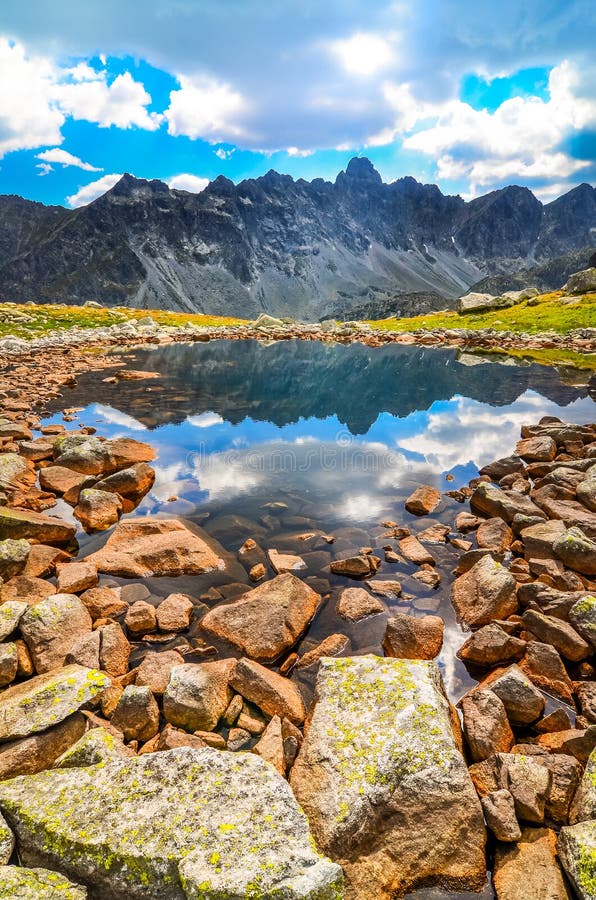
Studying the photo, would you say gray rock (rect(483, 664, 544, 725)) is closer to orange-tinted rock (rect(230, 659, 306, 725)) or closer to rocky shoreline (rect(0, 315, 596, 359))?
orange-tinted rock (rect(230, 659, 306, 725))

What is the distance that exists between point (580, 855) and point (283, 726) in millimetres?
4135

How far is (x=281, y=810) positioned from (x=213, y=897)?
1.11 meters

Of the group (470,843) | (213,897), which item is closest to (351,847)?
(470,843)

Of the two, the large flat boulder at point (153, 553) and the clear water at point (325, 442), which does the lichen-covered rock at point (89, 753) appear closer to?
the clear water at point (325, 442)

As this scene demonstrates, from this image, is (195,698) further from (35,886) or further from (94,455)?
(94,455)

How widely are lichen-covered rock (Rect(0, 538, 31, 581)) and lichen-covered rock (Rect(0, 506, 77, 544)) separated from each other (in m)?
1.74

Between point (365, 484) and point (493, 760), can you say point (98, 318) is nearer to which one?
point (365, 484)

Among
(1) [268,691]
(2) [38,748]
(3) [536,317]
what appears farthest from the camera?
(3) [536,317]

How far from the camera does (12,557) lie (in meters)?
11.6

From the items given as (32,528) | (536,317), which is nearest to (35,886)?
(32,528)

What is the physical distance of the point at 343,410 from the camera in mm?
37281

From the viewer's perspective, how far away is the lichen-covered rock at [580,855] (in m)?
4.85

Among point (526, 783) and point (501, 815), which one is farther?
point (526, 783)

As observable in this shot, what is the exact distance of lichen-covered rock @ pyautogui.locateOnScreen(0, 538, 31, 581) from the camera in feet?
37.6
